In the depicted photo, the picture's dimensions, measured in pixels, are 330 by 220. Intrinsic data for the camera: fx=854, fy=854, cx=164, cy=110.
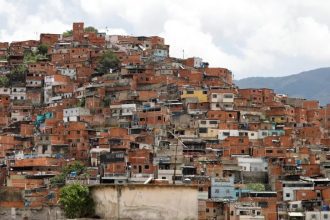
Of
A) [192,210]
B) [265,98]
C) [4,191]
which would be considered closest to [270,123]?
[265,98]

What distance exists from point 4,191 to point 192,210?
108 feet

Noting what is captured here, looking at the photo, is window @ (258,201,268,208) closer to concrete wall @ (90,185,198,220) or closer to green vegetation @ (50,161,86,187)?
green vegetation @ (50,161,86,187)

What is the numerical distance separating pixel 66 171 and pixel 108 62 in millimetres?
18943

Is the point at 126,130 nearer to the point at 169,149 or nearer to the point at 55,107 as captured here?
the point at 169,149

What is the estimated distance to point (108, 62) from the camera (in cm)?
5812

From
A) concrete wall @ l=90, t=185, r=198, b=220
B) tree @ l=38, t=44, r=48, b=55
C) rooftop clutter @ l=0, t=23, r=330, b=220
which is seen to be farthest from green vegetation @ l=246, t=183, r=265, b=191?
concrete wall @ l=90, t=185, r=198, b=220

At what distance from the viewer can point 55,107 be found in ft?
166

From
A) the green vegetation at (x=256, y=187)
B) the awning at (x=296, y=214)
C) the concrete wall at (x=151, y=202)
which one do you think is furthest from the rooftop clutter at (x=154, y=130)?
the concrete wall at (x=151, y=202)

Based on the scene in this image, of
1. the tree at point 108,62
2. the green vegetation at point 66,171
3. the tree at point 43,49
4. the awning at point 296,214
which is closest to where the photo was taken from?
the awning at point 296,214

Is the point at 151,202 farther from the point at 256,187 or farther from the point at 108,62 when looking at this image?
the point at 108,62

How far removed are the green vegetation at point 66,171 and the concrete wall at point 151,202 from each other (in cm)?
3204

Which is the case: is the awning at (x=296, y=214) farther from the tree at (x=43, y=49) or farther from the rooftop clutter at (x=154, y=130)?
the tree at (x=43, y=49)

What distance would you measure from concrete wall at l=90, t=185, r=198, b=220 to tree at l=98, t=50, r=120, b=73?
5096cm

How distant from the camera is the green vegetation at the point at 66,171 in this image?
127 ft
